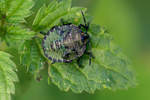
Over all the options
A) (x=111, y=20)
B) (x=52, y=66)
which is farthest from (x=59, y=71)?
(x=111, y=20)

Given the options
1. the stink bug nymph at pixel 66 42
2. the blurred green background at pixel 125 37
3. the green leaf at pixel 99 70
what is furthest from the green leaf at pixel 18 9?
the blurred green background at pixel 125 37

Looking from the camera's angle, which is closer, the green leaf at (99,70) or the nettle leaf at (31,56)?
the nettle leaf at (31,56)

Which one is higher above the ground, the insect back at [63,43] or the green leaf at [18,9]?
the green leaf at [18,9]

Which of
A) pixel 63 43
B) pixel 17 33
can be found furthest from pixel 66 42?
pixel 17 33

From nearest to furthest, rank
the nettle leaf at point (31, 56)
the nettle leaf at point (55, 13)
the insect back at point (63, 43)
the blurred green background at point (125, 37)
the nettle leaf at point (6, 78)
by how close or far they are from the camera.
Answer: the nettle leaf at point (6, 78), the nettle leaf at point (31, 56), the nettle leaf at point (55, 13), the insect back at point (63, 43), the blurred green background at point (125, 37)

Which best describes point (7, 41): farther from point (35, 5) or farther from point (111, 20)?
point (111, 20)

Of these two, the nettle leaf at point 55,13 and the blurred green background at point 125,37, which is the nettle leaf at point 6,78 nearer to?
the nettle leaf at point 55,13

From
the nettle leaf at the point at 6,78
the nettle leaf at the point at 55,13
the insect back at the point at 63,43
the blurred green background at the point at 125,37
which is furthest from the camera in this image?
the blurred green background at the point at 125,37
